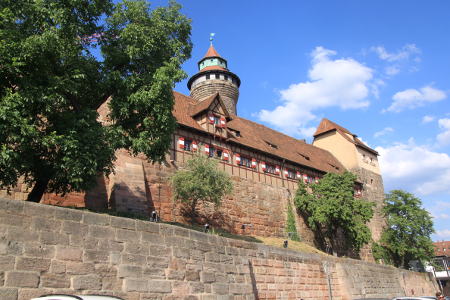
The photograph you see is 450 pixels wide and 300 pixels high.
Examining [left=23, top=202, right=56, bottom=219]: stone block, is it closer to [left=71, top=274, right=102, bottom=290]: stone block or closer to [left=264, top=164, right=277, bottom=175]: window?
[left=71, top=274, right=102, bottom=290]: stone block

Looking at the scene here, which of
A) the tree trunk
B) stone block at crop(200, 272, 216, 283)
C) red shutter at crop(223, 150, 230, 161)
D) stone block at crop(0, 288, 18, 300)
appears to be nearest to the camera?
stone block at crop(0, 288, 18, 300)

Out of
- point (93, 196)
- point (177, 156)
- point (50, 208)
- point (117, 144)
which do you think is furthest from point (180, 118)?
point (50, 208)

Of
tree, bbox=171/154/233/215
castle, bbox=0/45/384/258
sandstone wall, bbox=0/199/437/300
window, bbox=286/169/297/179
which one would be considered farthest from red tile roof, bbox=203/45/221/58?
sandstone wall, bbox=0/199/437/300

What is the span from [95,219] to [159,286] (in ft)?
7.22

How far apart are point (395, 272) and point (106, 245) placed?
22362mm

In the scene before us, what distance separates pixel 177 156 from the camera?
2356cm

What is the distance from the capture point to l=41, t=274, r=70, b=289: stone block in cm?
771

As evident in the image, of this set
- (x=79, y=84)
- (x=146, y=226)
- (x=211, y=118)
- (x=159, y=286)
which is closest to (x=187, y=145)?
(x=211, y=118)

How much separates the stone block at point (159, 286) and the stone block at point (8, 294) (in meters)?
3.00

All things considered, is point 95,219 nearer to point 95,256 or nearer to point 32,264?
point 95,256

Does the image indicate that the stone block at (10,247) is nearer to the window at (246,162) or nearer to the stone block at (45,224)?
the stone block at (45,224)

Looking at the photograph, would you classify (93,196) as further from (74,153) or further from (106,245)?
(106,245)

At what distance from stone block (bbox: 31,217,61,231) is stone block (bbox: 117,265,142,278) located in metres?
1.66

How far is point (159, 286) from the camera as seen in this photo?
9648 millimetres
